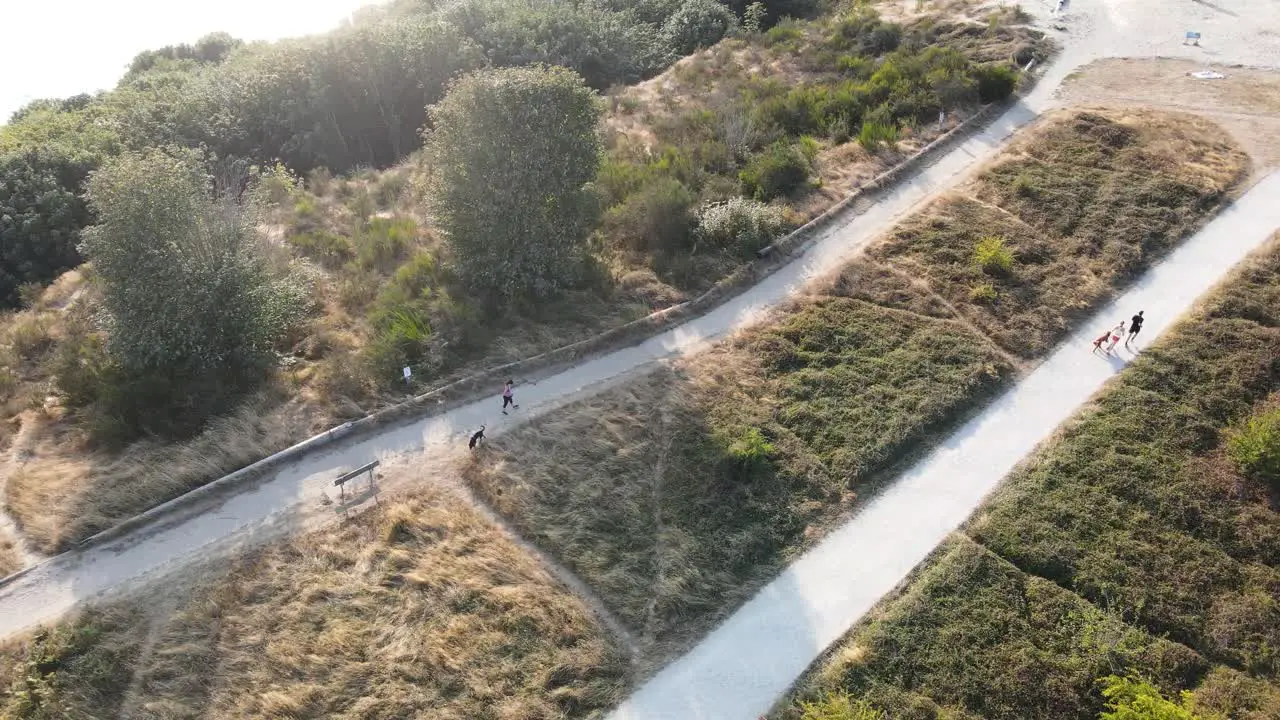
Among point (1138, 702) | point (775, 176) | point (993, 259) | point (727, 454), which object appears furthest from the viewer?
point (775, 176)

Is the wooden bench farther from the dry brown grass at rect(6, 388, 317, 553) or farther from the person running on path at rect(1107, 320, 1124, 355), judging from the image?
the person running on path at rect(1107, 320, 1124, 355)

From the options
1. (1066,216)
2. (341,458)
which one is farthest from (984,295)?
(341,458)

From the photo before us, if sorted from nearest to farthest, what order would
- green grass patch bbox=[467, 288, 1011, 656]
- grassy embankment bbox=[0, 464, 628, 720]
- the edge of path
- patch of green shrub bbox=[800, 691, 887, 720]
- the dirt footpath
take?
patch of green shrub bbox=[800, 691, 887, 720]
grassy embankment bbox=[0, 464, 628, 720]
green grass patch bbox=[467, 288, 1011, 656]
the edge of path
the dirt footpath

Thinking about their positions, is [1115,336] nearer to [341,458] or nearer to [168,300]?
[341,458]

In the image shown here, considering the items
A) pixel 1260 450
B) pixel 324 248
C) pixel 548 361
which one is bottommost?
pixel 1260 450

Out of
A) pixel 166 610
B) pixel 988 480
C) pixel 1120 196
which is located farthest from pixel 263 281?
pixel 1120 196

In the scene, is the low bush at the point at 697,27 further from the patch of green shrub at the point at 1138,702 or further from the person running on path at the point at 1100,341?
Result: the patch of green shrub at the point at 1138,702

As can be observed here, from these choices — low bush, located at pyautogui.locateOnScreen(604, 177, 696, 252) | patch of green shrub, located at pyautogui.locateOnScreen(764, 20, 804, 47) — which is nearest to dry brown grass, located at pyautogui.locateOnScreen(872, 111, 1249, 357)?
low bush, located at pyautogui.locateOnScreen(604, 177, 696, 252)
